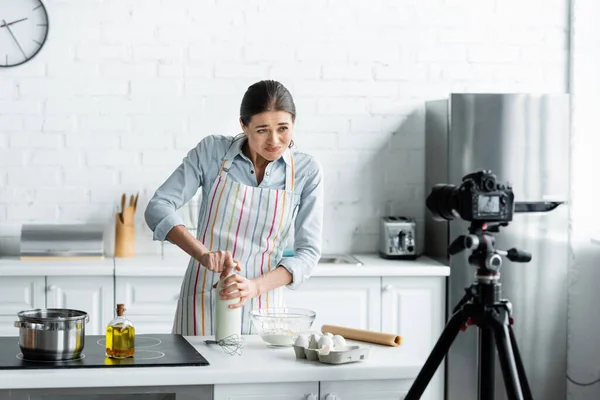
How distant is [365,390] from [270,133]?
89cm

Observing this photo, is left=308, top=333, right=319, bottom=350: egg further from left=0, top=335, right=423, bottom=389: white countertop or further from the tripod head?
the tripod head

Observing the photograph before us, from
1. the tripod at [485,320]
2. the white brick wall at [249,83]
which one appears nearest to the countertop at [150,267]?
the white brick wall at [249,83]

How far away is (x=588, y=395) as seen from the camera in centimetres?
460

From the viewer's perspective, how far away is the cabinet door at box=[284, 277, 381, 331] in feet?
13.7

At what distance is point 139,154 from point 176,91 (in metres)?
0.37

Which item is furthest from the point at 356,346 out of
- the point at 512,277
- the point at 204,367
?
the point at 512,277

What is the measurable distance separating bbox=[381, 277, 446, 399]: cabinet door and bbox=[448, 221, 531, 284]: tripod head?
1811 millimetres

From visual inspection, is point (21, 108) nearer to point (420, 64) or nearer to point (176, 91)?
point (176, 91)

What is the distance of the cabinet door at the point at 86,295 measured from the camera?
4.01 m

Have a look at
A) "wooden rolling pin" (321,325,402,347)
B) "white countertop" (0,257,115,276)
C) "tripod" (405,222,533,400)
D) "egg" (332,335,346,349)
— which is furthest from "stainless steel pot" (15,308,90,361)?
"white countertop" (0,257,115,276)

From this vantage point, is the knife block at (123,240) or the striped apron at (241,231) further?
the knife block at (123,240)

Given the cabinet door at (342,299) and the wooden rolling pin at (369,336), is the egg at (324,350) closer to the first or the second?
the wooden rolling pin at (369,336)

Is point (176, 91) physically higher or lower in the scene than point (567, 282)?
higher

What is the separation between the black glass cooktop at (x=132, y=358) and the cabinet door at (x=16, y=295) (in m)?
1.39
